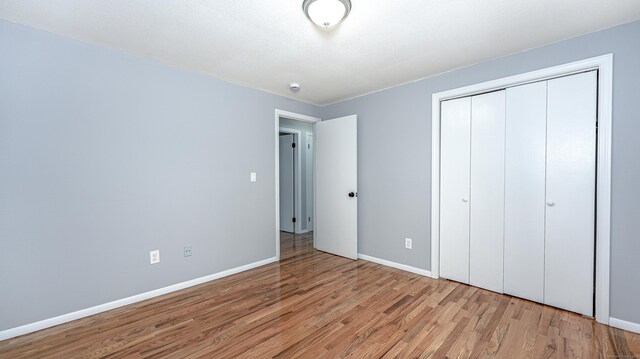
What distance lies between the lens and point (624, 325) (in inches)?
77.7

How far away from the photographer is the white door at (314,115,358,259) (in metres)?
3.69

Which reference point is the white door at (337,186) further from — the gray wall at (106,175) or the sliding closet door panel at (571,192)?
the sliding closet door panel at (571,192)

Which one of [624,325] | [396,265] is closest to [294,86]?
[396,265]

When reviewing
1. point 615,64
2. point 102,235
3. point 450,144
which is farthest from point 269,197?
point 615,64

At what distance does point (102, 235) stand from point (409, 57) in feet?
10.4

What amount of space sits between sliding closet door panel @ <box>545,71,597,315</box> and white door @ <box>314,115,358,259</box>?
2037mm

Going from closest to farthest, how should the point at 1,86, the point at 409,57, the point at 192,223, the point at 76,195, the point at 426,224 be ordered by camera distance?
1. the point at 1,86
2. the point at 76,195
3. the point at 409,57
4. the point at 192,223
5. the point at 426,224

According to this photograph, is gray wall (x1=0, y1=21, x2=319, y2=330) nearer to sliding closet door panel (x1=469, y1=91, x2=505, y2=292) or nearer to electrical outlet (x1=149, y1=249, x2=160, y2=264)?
electrical outlet (x1=149, y1=249, x2=160, y2=264)

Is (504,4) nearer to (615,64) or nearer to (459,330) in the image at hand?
(615,64)

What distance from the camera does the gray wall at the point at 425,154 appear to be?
6.43 ft

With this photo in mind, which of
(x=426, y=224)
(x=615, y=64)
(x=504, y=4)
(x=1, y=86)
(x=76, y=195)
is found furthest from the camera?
(x=426, y=224)

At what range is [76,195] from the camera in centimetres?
215

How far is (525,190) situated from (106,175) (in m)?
3.74

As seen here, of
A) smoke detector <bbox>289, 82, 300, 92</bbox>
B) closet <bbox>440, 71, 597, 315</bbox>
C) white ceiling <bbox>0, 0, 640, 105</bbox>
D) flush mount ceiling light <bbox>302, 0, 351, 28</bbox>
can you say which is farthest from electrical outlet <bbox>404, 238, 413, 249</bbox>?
flush mount ceiling light <bbox>302, 0, 351, 28</bbox>
